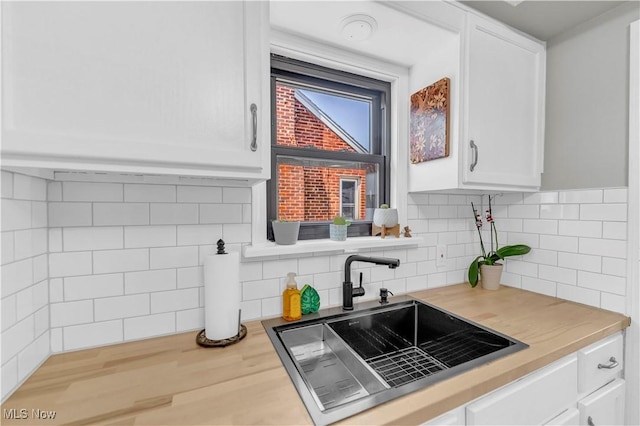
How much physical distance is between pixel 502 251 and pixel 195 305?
1.60m

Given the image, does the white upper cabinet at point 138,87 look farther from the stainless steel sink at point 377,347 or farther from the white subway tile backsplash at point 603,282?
the white subway tile backsplash at point 603,282

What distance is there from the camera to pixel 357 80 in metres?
1.53

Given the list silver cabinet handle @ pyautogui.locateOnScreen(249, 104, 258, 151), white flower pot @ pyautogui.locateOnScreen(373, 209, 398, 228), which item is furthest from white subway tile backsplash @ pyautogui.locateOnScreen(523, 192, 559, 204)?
silver cabinet handle @ pyautogui.locateOnScreen(249, 104, 258, 151)

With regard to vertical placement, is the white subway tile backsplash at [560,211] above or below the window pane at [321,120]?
below

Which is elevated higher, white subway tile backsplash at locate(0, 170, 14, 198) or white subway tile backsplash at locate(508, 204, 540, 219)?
white subway tile backsplash at locate(0, 170, 14, 198)

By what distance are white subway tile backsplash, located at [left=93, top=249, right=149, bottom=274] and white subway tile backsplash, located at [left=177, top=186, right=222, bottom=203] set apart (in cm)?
23

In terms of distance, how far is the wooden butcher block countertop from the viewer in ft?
2.17

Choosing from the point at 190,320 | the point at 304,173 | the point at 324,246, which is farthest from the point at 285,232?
the point at 190,320

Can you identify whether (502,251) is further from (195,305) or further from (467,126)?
(195,305)

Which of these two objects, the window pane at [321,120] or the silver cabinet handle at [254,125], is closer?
the silver cabinet handle at [254,125]

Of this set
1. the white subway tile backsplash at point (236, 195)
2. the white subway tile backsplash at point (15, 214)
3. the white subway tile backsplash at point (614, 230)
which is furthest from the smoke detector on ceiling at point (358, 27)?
the white subway tile backsplash at point (614, 230)

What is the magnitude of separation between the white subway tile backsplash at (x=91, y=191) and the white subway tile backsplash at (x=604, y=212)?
2010 mm

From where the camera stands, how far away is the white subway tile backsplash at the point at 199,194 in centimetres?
107

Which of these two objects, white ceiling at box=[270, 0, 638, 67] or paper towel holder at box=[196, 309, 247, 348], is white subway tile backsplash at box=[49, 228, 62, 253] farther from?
white ceiling at box=[270, 0, 638, 67]
